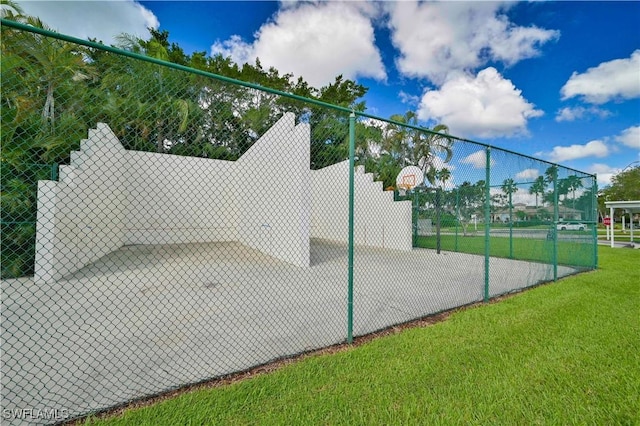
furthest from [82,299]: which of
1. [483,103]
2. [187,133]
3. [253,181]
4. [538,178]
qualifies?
[483,103]

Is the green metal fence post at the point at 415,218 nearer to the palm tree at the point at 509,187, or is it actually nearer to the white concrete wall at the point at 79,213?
the palm tree at the point at 509,187

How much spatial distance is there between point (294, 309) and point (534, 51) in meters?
11.3

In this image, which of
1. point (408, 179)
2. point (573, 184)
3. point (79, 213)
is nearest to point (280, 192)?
point (408, 179)

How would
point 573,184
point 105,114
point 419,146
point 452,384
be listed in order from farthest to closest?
point 573,184, point 105,114, point 419,146, point 452,384

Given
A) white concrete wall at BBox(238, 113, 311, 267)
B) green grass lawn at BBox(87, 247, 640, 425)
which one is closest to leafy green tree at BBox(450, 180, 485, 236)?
green grass lawn at BBox(87, 247, 640, 425)

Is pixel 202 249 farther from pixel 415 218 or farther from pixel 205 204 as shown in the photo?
pixel 415 218

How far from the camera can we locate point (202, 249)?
31.3 ft

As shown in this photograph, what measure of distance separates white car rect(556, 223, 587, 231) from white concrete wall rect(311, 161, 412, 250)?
4.04 meters

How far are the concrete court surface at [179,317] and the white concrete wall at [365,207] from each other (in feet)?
10.4

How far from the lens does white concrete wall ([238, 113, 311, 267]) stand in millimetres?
6632

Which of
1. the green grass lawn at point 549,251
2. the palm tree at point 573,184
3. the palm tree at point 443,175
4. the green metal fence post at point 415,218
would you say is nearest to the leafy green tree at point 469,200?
the palm tree at point 443,175

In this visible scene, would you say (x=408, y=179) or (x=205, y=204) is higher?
(x=408, y=179)

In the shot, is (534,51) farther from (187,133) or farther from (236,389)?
(236,389)

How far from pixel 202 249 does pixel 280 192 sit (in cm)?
405
